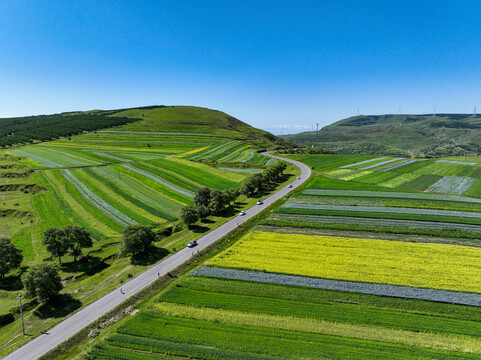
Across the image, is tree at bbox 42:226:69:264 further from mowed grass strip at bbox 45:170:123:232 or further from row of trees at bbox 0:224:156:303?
mowed grass strip at bbox 45:170:123:232

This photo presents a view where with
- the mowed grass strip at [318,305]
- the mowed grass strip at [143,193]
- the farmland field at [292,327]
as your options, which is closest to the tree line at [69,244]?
the mowed grass strip at [143,193]

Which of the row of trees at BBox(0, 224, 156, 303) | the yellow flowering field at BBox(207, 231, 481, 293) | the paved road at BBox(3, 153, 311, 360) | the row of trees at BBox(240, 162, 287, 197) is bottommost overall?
the paved road at BBox(3, 153, 311, 360)

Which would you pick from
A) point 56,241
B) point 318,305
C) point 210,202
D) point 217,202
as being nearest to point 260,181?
point 210,202

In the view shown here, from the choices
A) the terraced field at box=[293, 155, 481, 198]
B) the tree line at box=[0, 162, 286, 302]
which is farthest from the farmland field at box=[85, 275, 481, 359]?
the terraced field at box=[293, 155, 481, 198]

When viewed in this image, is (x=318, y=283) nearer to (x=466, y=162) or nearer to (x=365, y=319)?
(x=365, y=319)

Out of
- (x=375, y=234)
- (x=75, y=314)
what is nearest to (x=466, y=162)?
(x=375, y=234)

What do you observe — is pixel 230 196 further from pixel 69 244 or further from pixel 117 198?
pixel 69 244
